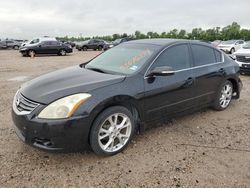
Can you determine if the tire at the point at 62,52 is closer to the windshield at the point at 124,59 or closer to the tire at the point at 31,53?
the tire at the point at 31,53

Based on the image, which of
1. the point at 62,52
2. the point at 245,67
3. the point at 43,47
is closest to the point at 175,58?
the point at 245,67

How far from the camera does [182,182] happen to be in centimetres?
288

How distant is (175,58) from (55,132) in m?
2.35

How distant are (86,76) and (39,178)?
1.51 metres

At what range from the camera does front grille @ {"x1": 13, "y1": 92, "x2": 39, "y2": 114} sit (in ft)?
10.0

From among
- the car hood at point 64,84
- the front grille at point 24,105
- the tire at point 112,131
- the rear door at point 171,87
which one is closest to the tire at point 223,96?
the rear door at point 171,87

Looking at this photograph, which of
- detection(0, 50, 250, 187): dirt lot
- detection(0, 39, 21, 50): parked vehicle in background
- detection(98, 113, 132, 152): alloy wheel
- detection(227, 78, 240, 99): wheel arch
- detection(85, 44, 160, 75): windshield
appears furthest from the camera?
detection(0, 39, 21, 50): parked vehicle in background

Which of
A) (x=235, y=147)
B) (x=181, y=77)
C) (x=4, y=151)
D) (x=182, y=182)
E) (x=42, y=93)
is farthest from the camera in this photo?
(x=181, y=77)

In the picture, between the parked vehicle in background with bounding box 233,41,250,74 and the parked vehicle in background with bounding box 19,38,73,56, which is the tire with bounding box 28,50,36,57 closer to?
the parked vehicle in background with bounding box 19,38,73,56

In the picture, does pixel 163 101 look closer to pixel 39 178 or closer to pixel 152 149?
pixel 152 149

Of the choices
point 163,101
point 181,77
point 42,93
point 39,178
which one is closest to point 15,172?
point 39,178

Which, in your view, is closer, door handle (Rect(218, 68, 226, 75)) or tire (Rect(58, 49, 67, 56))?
door handle (Rect(218, 68, 226, 75))

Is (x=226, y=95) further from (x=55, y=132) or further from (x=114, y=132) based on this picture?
(x=55, y=132)

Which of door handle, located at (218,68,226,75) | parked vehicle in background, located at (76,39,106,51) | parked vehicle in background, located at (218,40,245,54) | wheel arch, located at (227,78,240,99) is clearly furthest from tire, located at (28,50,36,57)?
door handle, located at (218,68,226,75)
